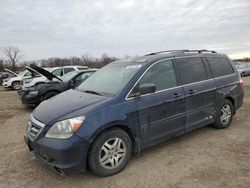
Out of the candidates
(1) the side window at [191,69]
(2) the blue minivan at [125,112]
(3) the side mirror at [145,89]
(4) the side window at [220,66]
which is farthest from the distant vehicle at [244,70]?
(3) the side mirror at [145,89]

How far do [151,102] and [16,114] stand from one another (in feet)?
19.3

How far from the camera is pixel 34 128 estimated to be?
3258 millimetres

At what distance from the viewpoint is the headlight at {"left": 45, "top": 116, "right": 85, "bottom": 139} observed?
2943 millimetres

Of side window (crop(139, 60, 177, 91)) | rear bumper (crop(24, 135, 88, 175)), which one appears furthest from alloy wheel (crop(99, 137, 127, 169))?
Answer: side window (crop(139, 60, 177, 91))

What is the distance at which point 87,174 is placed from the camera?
131 inches

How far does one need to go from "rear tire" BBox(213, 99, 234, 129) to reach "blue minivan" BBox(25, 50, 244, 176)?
4 centimetres

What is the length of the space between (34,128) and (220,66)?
161 inches

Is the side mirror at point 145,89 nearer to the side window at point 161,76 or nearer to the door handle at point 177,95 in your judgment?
the side window at point 161,76

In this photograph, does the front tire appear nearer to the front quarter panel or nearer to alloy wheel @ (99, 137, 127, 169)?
alloy wheel @ (99, 137, 127, 169)

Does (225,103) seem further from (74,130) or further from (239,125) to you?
(74,130)

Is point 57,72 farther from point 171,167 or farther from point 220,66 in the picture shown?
point 171,167

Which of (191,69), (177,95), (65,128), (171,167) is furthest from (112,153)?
(191,69)

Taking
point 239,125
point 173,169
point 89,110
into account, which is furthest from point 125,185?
point 239,125

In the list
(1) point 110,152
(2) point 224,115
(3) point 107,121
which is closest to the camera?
(3) point 107,121
